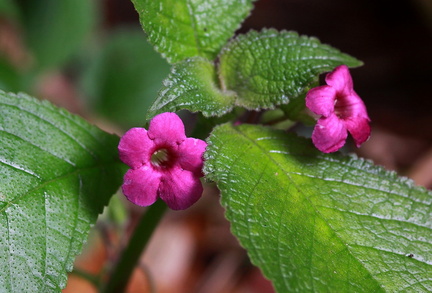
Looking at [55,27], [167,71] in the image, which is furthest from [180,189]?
[55,27]

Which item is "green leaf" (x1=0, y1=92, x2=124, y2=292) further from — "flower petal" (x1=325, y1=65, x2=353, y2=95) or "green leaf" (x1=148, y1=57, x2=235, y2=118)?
"flower petal" (x1=325, y1=65, x2=353, y2=95)

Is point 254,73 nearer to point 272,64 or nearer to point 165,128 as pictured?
point 272,64

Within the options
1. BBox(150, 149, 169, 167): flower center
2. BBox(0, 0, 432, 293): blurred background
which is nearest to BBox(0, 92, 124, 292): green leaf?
BBox(150, 149, 169, 167): flower center

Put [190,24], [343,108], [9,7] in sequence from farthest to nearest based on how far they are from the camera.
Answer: [9,7]
[190,24]
[343,108]

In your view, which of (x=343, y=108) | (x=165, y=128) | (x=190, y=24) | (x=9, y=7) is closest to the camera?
(x=165, y=128)

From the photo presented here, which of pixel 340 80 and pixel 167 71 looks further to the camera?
pixel 167 71

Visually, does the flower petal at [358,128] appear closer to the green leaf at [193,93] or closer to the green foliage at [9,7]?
the green leaf at [193,93]

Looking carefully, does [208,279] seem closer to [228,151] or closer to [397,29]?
[228,151]
